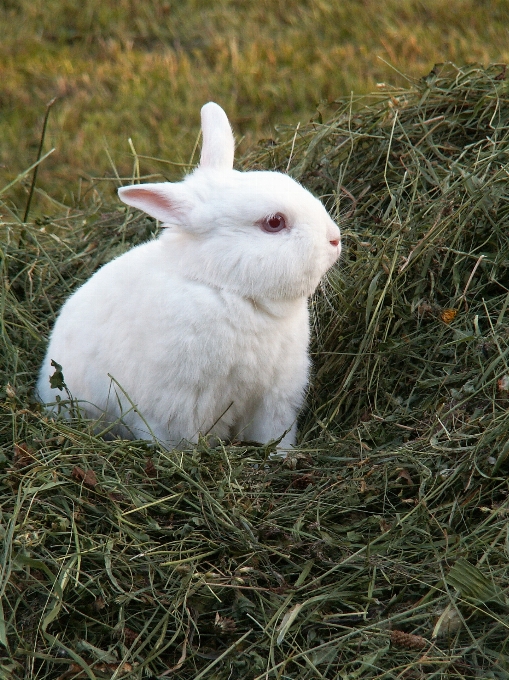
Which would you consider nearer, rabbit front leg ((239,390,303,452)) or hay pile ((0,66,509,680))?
hay pile ((0,66,509,680))

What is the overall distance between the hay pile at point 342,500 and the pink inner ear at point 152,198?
862 millimetres

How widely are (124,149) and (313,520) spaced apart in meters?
3.91

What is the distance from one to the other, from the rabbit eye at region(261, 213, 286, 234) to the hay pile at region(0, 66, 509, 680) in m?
0.62

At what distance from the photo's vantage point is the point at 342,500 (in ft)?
10.3

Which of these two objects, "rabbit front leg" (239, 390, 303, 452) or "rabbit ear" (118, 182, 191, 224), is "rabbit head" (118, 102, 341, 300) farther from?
"rabbit front leg" (239, 390, 303, 452)

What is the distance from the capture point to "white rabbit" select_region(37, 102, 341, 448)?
3.37 meters

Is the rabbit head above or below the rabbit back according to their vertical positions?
above

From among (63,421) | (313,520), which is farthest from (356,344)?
(63,421)

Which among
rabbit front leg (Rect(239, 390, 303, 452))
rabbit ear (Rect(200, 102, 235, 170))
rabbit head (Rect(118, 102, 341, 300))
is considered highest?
rabbit ear (Rect(200, 102, 235, 170))

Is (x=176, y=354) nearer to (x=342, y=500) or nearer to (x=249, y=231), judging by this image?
(x=249, y=231)

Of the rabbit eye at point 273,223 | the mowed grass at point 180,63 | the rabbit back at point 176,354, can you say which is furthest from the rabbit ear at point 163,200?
the mowed grass at point 180,63

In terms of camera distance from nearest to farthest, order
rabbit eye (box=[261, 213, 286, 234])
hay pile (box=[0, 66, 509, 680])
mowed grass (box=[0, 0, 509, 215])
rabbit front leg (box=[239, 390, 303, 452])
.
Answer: hay pile (box=[0, 66, 509, 680]), rabbit eye (box=[261, 213, 286, 234]), rabbit front leg (box=[239, 390, 303, 452]), mowed grass (box=[0, 0, 509, 215])

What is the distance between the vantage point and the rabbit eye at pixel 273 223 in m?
3.35

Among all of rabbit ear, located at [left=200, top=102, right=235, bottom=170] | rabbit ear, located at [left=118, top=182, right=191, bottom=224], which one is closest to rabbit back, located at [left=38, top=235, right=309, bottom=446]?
rabbit ear, located at [left=118, top=182, right=191, bottom=224]
